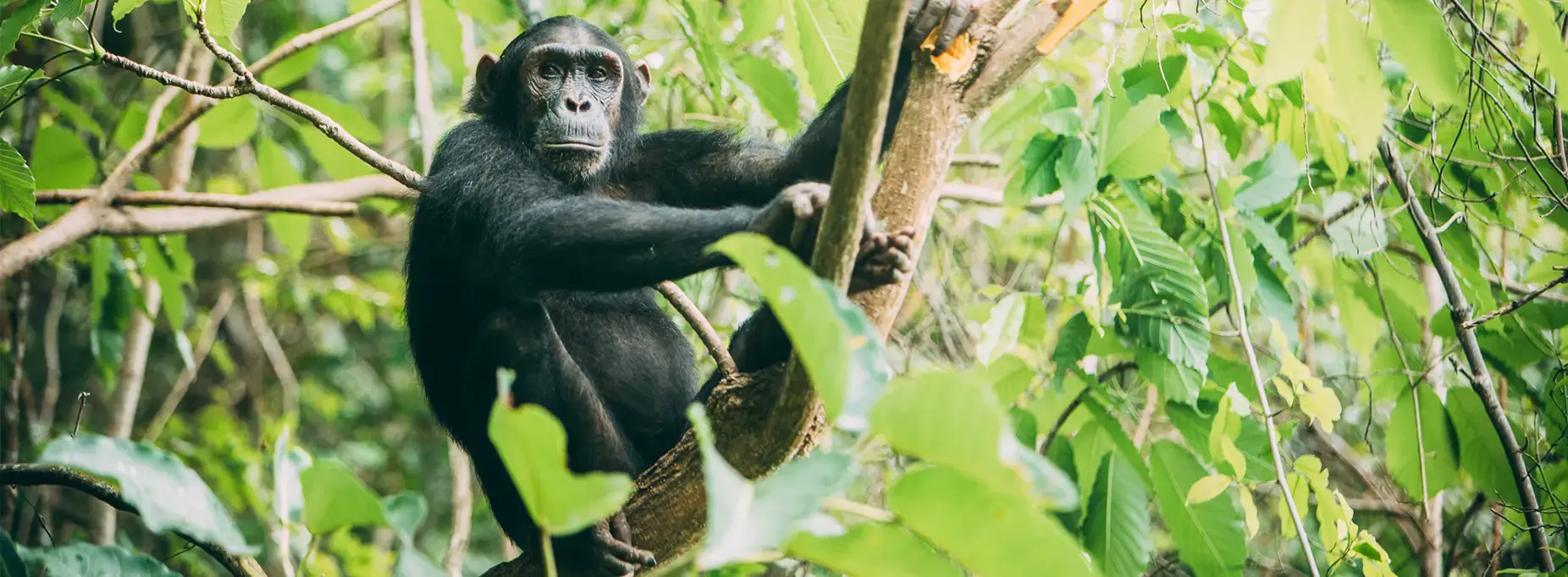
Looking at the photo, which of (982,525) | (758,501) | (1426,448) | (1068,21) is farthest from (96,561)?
(1426,448)

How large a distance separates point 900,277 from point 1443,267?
2.29 metres

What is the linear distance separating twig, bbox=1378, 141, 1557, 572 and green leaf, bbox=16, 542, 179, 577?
372cm

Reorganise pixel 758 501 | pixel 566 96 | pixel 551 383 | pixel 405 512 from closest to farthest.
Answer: pixel 758 501 → pixel 405 512 → pixel 551 383 → pixel 566 96

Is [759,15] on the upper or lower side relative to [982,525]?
upper

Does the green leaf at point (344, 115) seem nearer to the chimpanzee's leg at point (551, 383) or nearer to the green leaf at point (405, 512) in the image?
the chimpanzee's leg at point (551, 383)

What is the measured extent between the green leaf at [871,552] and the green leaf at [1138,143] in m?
1.82

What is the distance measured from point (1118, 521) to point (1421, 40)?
1.83 m

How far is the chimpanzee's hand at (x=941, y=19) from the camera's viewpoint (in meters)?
2.62

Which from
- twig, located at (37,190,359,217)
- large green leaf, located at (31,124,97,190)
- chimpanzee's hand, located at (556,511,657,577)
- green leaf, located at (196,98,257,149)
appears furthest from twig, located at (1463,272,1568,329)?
large green leaf, located at (31,124,97,190)

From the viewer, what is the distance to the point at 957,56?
2.59 meters

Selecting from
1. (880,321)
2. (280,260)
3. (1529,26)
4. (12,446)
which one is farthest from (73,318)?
(1529,26)

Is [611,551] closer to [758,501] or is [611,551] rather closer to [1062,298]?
[1062,298]

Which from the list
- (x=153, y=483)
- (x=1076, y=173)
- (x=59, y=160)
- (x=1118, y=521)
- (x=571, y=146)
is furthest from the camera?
(x=59, y=160)

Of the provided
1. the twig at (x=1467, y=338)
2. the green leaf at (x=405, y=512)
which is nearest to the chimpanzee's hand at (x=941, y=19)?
the green leaf at (x=405, y=512)
